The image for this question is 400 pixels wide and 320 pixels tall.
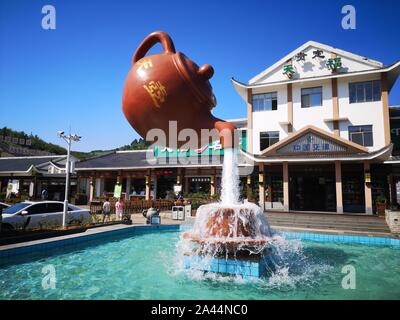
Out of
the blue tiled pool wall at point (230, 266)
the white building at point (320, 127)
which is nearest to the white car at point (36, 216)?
the blue tiled pool wall at point (230, 266)

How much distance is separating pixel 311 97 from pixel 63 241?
17825 mm

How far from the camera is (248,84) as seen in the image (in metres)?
20.0

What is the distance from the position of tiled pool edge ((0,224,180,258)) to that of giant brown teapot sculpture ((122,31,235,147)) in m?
5.43

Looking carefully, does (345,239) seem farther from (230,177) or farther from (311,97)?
(311,97)

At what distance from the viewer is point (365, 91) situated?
17453 millimetres

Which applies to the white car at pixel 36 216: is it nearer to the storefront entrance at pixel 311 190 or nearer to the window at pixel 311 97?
the storefront entrance at pixel 311 190

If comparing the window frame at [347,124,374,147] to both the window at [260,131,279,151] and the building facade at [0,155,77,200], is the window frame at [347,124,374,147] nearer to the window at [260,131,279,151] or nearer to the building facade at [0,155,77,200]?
the window at [260,131,279,151]

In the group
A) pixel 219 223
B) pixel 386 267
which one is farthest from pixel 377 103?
pixel 219 223

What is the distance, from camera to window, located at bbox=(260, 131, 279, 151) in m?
19.3

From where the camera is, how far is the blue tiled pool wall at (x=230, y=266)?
5504mm

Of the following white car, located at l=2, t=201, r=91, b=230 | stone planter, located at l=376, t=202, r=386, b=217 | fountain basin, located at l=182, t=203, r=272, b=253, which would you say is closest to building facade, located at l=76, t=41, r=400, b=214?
stone planter, located at l=376, t=202, r=386, b=217

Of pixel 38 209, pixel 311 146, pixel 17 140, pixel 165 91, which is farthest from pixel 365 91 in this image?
pixel 17 140
